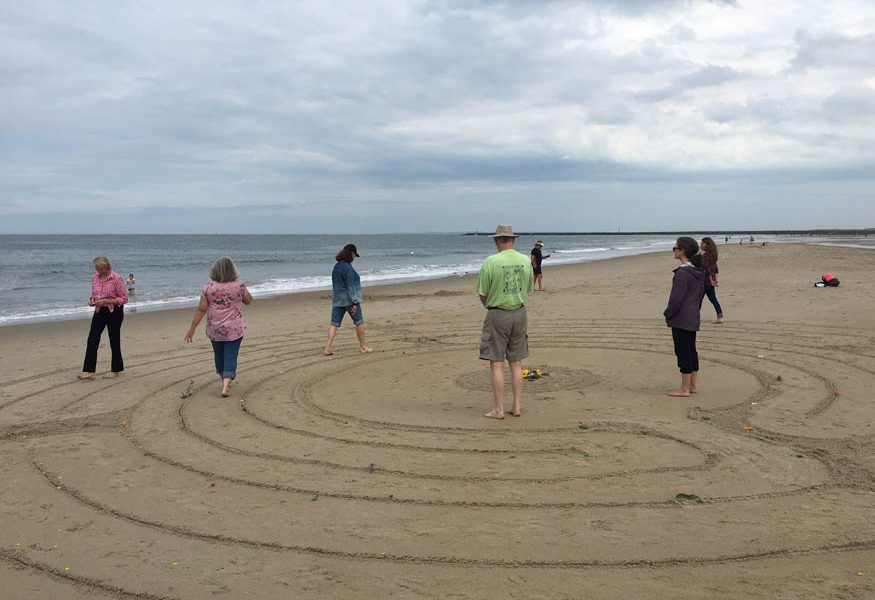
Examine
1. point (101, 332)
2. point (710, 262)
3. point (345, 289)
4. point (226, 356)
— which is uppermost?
point (710, 262)

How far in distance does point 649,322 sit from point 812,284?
9.30 m

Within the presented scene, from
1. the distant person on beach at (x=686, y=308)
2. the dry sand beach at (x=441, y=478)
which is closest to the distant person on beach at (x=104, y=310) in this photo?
the dry sand beach at (x=441, y=478)

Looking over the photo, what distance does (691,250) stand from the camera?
755 centimetres

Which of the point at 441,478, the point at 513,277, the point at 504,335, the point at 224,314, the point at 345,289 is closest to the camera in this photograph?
the point at 441,478

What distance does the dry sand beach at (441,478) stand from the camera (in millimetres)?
3771

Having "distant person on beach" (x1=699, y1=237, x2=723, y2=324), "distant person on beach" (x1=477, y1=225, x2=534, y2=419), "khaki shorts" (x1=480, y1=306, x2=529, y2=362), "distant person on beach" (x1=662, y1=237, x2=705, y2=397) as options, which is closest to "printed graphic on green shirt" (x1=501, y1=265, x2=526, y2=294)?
"distant person on beach" (x1=477, y1=225, x2=534, y2=419)

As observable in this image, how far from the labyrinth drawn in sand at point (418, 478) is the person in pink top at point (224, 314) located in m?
0.41

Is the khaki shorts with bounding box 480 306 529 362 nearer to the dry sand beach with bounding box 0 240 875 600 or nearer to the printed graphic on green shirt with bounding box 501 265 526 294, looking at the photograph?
the printed graphic on green shirt with bounding box 501 265 526 294

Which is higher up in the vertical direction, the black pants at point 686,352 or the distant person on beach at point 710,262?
the distant person on beach at point 710,262

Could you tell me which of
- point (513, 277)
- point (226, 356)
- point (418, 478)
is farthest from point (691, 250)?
point (226, 356)

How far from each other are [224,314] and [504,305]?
132 inches

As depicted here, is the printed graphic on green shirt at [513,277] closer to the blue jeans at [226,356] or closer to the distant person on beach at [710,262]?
the blue jeans at [226,356]

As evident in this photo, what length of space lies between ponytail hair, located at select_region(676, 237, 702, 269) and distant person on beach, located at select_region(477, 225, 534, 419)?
1990mm

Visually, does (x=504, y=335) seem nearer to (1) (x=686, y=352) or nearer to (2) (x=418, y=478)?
(2) (x=418, y=478)
